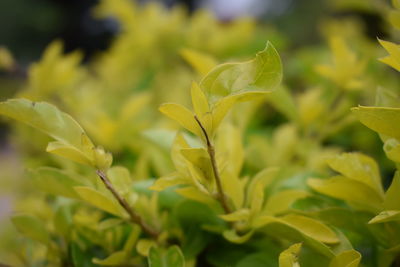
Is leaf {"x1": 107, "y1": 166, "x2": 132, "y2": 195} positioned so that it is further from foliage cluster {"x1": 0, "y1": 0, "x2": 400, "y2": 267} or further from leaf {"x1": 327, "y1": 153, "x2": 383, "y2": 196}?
leaf {"x1": 327, "y1": 153, "x2": 383, "y2": 196}

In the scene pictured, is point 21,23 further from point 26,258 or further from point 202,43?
Answer: point 26,258

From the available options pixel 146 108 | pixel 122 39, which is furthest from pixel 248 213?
pixel 122 39

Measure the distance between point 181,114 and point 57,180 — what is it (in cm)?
21

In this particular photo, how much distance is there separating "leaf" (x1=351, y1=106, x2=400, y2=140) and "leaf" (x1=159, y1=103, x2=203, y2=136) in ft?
0.53

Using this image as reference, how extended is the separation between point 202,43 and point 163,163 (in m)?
0.68

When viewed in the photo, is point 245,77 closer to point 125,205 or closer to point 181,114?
point 181,114

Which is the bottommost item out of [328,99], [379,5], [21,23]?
[21,23]

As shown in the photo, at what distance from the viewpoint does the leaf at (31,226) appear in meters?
0.59

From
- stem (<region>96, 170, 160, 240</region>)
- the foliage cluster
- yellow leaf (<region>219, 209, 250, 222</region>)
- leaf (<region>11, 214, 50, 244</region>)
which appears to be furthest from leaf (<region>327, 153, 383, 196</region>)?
leaf (<region>11, 214, 50, 244</region>)

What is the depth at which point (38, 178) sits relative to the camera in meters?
0.56

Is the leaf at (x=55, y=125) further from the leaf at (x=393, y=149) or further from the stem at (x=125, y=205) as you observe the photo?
the leaf at (x=393, y=149)

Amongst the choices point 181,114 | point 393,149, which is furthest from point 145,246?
point 393,149

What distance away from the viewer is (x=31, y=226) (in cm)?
60

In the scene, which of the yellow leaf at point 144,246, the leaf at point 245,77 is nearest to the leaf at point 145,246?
the yellow leaf at point 144,246
